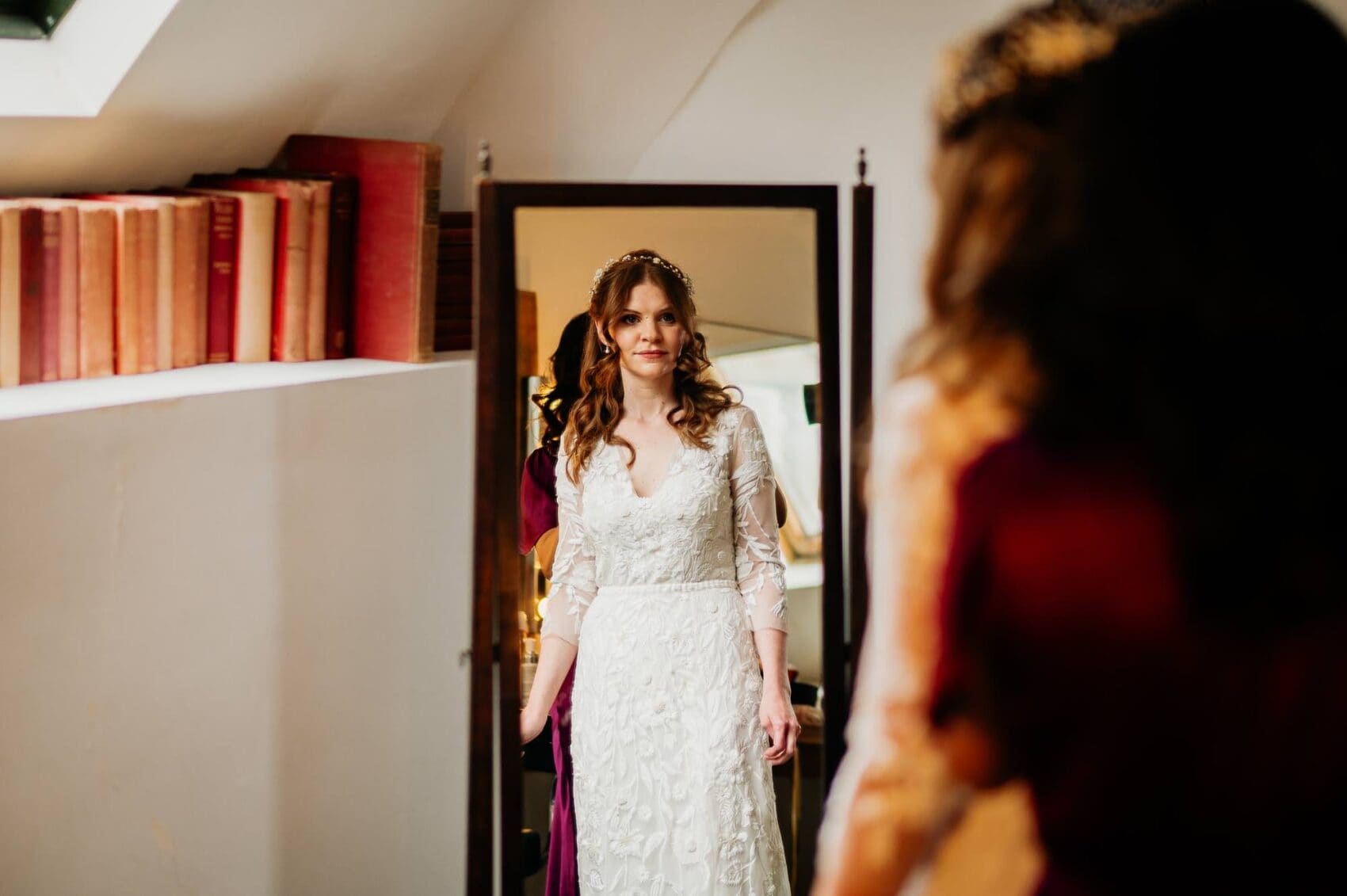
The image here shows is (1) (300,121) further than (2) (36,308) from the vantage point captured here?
Yes

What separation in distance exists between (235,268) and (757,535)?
874 millimetres

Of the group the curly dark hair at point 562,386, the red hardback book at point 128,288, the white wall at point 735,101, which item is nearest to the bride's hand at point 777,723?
the curly dark hair at point 562,386

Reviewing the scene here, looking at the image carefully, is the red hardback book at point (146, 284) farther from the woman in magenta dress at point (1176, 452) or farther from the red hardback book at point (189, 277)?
the woman in magenta dress at point (1176, 452)

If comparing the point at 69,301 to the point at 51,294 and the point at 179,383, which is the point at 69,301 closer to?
the point at 51,294

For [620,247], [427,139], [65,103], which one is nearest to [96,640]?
[65,103]

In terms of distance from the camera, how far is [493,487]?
1870mm

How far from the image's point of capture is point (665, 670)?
6.28ft

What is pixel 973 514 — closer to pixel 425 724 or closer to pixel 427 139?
pixel 425 724

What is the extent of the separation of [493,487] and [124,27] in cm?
79

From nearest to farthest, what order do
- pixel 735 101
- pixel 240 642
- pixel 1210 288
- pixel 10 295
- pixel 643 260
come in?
pixel 1210 288, pixel 10 295, pixel 643 260, pixel 240 642, pixel 735 101

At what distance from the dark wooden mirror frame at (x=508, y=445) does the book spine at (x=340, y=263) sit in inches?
17.1

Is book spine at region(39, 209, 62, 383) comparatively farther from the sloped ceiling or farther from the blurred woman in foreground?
the blurred woman in foreground

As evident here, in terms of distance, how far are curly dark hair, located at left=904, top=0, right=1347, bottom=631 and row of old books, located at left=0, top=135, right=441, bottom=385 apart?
1.41m

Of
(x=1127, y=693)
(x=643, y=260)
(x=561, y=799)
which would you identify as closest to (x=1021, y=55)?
(x=1127, y=693)
